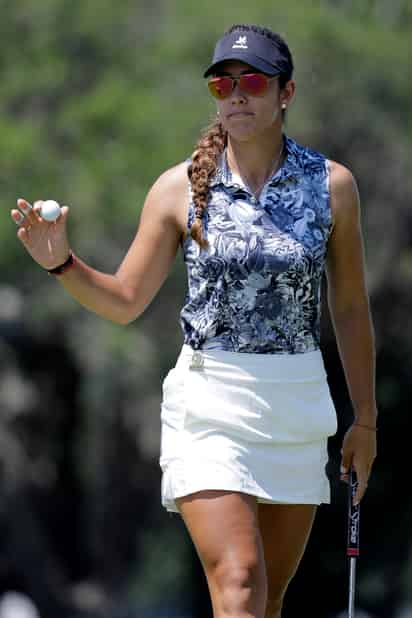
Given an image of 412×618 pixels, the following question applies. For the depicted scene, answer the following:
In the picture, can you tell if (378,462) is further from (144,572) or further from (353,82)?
(353,82)

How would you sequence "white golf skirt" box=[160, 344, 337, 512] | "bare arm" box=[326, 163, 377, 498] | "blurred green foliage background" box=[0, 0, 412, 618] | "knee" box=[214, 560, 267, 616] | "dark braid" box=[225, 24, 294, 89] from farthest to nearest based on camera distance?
"blurred green foliage background" box=[0, 0, 412, 618]
"bare arm" box=[326, 163, 377, 498]
"dark braid" box=[225, 24, 294, 89]
"white golf skirt" box=[160, 344, 337, 512]
"knee" box=[214, 560, 267, 616]

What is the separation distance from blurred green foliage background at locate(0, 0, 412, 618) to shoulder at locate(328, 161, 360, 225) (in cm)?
1055

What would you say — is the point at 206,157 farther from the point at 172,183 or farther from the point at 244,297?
the point at 244,297

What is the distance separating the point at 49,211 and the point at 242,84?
563 mm

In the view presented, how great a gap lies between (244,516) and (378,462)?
41.6 ft

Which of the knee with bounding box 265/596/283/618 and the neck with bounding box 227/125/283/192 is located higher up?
the neck with bounding box 227/125/283/192

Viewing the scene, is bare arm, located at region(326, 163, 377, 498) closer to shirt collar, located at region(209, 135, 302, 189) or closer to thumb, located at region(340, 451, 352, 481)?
thumb, located at region(340, 451, 352, 481)

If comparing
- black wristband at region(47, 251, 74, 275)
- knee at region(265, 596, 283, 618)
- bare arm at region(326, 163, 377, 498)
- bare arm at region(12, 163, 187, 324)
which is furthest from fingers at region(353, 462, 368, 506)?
black wristband at region(47, 251, 74, 275)

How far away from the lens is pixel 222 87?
136 inches

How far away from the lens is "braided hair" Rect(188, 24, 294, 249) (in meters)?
3.45

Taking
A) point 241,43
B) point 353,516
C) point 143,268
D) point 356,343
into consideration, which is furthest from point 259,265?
point 353,516

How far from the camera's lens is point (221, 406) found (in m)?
3.40

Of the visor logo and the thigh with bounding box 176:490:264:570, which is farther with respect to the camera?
the visor logo

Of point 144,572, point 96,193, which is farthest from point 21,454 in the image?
point 96,193
